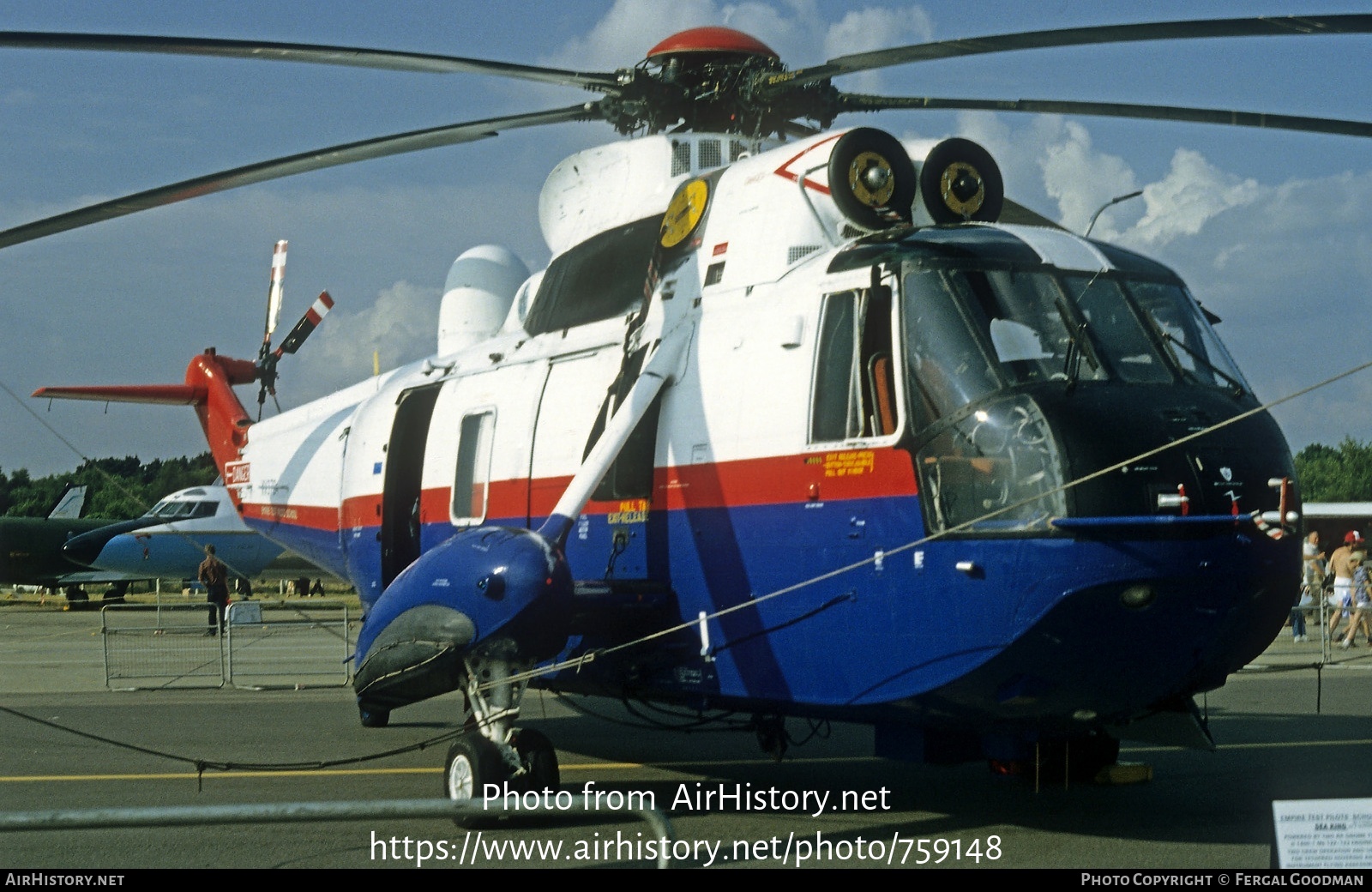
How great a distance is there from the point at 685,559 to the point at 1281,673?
13.5 m

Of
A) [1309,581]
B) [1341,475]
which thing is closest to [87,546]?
[1309,581]

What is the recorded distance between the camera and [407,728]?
14555 millimetres

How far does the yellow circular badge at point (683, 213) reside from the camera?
9.49 m

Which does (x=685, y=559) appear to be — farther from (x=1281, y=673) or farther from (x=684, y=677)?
(x=1281, y=673)

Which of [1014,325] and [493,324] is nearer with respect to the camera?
[1014,325]

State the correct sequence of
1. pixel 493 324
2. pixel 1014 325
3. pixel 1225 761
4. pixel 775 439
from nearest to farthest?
pixel 1014 325 → pixel 775 439 → pixel 1225 761 → pixel 493 324

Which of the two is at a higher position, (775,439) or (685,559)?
(775,439)

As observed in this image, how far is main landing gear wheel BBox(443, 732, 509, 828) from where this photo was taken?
8891 mm

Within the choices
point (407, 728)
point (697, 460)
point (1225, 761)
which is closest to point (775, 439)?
point (697, 460)

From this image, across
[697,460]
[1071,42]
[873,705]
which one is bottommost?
[873,705]

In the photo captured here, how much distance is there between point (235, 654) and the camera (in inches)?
926

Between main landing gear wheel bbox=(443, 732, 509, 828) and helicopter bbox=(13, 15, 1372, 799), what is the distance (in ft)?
0.09

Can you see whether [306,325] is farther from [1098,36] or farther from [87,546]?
[87,546]

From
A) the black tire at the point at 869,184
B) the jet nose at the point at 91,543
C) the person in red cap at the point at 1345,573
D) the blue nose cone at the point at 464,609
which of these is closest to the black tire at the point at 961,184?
the black tire at the point at 869,184
